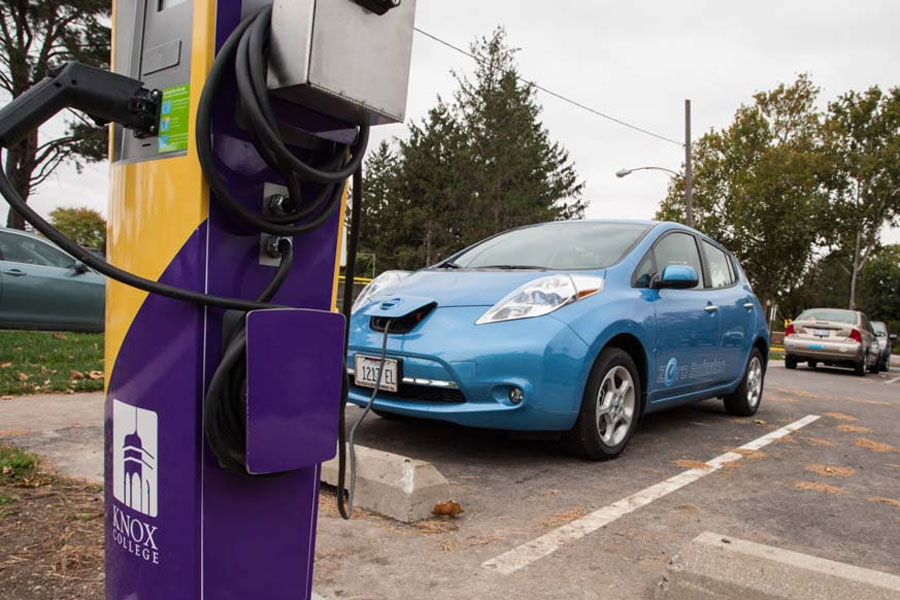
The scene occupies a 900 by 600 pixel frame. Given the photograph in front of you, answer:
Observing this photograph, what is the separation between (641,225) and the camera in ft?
15.3

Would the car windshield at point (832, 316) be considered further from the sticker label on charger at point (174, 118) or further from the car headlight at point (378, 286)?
the sticker label on charger at point (174, 118)

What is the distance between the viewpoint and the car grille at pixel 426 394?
11.5 ft

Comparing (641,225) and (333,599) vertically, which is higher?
(641,225)

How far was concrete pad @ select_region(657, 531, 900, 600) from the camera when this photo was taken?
1820 millimetres

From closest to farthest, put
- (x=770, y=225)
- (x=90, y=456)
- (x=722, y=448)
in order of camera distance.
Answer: (x=90, y=456) < (x=722, y=448) < (x=770, y=225)

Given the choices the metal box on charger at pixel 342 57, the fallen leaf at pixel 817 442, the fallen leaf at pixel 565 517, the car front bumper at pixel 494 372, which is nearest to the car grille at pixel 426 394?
the car front bumper at pixel 494 372

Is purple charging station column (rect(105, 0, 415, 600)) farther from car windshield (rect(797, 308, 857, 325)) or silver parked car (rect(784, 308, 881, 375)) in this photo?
car windshield (rect(797, 308, 857, 325))

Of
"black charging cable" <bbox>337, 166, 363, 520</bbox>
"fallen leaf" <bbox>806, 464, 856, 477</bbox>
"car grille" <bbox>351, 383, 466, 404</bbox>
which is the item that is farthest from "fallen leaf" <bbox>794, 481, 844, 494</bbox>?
"black charging cable" <bbox>337, 166, 363, 520</bbox>

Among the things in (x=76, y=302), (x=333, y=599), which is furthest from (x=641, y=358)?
(x=76, y=302)

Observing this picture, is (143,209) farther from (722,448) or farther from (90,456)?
(722,448)

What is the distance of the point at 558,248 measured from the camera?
4430 mm

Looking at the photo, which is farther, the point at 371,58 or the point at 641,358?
the point at 641,358

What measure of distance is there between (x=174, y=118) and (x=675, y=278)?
343cm

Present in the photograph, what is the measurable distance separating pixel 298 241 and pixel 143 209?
0.32m
